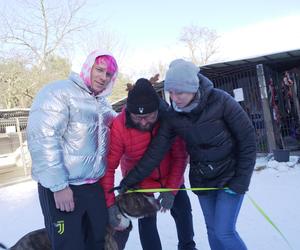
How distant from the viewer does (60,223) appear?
2572 millimetres

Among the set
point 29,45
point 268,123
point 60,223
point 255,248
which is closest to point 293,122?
point 268,123

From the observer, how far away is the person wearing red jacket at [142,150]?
2840mm

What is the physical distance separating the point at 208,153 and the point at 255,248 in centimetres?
171

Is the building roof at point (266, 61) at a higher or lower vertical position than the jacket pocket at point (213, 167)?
higher

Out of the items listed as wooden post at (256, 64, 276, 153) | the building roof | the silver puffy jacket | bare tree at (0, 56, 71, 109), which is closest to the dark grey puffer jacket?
the silver puffy jacket

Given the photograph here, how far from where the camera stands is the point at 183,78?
104 inches

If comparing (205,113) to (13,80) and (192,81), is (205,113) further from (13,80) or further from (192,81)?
(13,80)

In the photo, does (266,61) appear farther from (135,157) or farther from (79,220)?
(79,220)

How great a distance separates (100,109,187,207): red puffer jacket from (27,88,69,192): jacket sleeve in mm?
515

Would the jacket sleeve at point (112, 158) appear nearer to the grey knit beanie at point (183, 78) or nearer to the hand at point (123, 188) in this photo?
the hand at point (123, 188)

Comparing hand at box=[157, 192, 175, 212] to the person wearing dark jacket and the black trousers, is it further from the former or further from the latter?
the black trousers

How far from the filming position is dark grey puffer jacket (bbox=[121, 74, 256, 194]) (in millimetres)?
2688

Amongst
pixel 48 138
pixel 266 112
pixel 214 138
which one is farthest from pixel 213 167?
pixel 266 112

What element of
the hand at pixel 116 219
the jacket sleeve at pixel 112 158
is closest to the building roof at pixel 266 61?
the jacket sleeve at pixel 112 158
